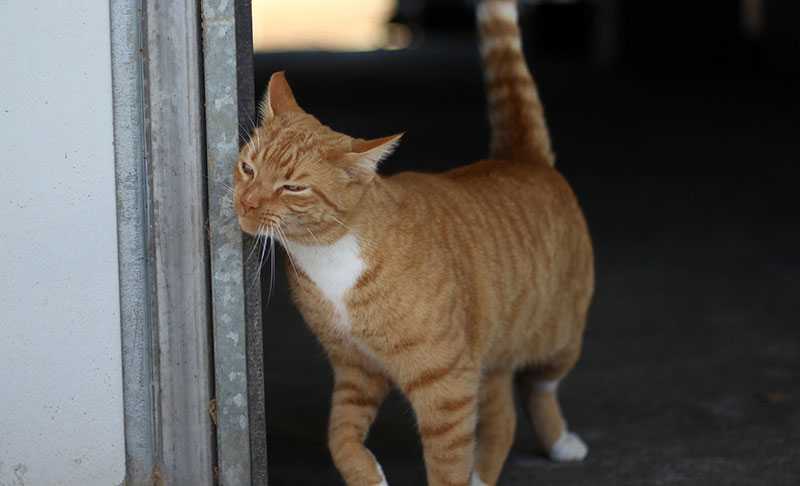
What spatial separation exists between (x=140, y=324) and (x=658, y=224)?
4903 millimetres

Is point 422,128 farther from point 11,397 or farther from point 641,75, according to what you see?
point 11,397

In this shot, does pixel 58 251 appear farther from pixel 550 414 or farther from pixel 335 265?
pixel 550 414

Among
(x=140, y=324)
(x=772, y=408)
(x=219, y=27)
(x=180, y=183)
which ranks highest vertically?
(x=219, y=27)

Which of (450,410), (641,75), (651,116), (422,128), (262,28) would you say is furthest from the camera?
(262,28)

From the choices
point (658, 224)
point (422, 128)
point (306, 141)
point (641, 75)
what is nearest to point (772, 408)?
point (306, 141)

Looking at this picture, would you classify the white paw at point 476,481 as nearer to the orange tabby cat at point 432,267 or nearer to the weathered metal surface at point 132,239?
the orange tabby cat at point 432,267

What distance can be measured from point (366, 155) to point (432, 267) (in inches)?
14.4

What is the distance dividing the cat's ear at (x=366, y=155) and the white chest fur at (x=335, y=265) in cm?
15

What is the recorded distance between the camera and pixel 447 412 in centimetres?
317

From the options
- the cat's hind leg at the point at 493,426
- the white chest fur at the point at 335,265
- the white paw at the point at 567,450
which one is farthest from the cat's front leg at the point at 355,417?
the white paw at the point at 567,450

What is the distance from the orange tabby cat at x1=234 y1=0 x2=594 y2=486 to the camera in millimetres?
2975

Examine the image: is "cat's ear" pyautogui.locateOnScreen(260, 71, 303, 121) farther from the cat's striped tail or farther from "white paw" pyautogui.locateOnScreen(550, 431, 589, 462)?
"white paw" pyautogui.locateOnScreen(550, 431, 589, 462)

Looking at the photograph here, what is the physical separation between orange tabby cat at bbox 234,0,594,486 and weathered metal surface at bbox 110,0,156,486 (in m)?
0.26

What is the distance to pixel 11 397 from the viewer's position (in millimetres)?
3033
